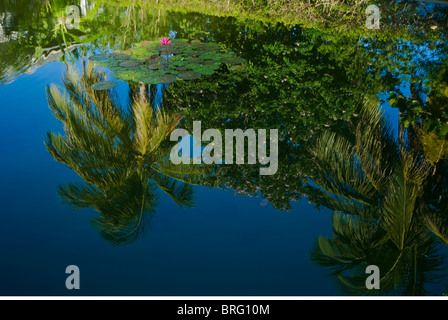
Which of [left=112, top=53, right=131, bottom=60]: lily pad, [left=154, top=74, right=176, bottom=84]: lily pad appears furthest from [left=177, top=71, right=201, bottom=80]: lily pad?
[left=112, top=53, right=131, bottom=60]: lily pad

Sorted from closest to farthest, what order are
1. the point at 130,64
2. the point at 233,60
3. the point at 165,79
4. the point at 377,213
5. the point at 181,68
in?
1. the point at 377,213
2. the point at 165,79
3. the point at 181,68
4. the point at 130,64
5. the point at 233,60

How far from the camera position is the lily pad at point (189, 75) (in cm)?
479

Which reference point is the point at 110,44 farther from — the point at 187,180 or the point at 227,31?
the point at 187,180

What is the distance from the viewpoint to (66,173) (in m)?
3.41

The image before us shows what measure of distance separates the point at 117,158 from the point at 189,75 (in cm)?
171

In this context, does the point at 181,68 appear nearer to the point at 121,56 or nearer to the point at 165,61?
the point at 165,61

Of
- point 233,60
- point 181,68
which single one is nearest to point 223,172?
Result: point 181,68

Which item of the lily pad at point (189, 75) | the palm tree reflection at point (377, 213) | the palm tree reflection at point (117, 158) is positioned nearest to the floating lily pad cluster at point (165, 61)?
the lily pad at point (189, 75)

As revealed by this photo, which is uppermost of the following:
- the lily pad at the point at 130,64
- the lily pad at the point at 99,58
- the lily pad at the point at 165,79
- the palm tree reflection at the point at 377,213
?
the lily pad at the point at 99,58

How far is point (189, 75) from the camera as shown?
486 centimetres

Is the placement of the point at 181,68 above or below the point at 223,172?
above

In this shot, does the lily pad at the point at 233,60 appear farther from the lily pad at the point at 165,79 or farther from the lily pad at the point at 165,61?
the lily pad at the point at 165,79

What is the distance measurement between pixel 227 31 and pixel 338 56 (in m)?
1.99

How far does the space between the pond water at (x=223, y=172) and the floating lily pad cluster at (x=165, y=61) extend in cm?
3
